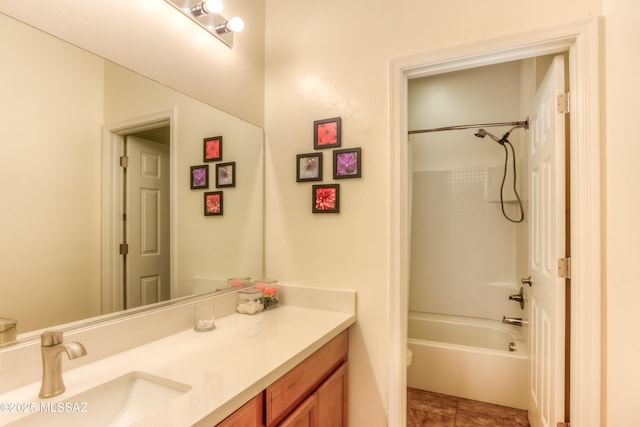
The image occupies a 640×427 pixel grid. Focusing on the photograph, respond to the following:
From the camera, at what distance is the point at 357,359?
169 cm

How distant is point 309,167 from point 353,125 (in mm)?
327

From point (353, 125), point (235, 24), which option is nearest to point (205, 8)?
point (235, 24)

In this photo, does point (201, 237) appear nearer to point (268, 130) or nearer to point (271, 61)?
point (268, 130)

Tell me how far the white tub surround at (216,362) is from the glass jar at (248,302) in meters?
0.05

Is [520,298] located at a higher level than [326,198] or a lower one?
lower

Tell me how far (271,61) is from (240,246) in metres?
1.11

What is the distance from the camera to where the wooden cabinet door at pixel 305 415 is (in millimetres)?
1156

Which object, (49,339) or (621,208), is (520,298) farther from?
(49,339)

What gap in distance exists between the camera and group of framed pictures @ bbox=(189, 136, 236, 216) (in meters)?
1.59

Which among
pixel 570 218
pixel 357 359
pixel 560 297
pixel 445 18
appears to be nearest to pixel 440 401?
pixel 357 359

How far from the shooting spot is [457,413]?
7.05 ft

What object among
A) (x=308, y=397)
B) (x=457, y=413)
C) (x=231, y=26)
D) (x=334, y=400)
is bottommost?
(x=457, y=413)

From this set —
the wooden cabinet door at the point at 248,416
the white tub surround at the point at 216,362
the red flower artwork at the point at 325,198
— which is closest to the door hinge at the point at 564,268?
the white tub surround at the point at 216,362

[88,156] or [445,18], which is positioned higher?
[445,18]
